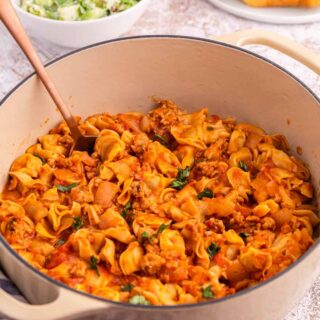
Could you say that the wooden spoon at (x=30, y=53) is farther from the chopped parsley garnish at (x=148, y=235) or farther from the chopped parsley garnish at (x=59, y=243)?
the chopped parsley garnish at (x=148, y=235)

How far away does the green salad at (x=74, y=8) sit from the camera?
414cm

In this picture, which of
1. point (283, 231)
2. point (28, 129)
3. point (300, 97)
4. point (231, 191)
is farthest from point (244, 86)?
point (28, 129)

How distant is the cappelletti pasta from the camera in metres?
2.78

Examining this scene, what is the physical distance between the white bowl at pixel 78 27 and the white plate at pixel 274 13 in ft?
2.19

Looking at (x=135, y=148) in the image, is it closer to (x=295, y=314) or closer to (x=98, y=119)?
(x=98, y=119)

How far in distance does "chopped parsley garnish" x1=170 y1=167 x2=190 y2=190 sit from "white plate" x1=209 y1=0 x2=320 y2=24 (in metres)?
1.60

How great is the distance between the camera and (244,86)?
11.5 ft

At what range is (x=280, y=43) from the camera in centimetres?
346

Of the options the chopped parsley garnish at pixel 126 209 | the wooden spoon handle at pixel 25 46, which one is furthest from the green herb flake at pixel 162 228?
the wooden spoon handle at pixel 25 46

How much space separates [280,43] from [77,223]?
140 cm

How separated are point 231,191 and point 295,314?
64 cm

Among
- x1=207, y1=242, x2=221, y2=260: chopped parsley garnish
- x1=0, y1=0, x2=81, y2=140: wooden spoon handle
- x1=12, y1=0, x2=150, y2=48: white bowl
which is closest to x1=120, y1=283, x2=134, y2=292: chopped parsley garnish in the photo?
x1=207, y1=242, x2=221, y2=260: chopped parsley garnish

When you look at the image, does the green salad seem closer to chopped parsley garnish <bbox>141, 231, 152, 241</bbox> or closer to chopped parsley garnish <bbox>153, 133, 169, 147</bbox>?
chopped parsley garnish <bbox>153, 133, 169, 147</bbox>

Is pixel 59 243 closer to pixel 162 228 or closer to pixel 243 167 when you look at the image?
pixel 162 228
